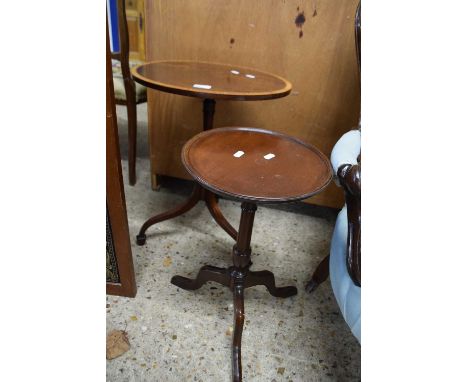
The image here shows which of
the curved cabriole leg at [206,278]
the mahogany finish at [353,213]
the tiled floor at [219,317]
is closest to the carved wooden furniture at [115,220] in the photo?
the tiled floor at [219,317]

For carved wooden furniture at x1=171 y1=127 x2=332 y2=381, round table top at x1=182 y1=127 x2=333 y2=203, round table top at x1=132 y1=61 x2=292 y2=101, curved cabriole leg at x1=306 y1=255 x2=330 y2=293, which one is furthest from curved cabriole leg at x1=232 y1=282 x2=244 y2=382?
round table top at x1=132 y1=61 x2=292 y2=101

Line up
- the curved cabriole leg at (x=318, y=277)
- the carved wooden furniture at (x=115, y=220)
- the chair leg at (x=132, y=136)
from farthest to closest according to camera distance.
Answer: the chair leg at (x=132, y=136) → the curved cabriole leg at (x=318, y=277) → the carved wooden furniture at (x=115, y=220)

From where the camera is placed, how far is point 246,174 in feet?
3.11

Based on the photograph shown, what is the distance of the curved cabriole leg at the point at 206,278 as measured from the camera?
131 cm

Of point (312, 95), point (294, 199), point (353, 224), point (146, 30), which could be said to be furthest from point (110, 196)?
point (312, 95)

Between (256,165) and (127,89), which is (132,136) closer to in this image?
(127,89)

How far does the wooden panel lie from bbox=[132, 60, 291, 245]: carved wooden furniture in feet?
0.53

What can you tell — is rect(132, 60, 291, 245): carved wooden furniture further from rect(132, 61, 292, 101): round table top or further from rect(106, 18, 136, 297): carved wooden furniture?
rect(106, 18, 136, 297): carved wooden furniture

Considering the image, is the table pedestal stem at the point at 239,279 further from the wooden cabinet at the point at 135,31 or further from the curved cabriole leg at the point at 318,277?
the wooden cabinet at the point at 135,31

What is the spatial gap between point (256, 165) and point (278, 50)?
0.83 metres

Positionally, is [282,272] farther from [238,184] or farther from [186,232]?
[238,184]

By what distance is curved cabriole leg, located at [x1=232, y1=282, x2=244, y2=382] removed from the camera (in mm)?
1101

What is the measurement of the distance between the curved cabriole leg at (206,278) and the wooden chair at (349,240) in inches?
18.1

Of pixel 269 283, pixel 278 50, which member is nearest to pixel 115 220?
pixel 269 283
